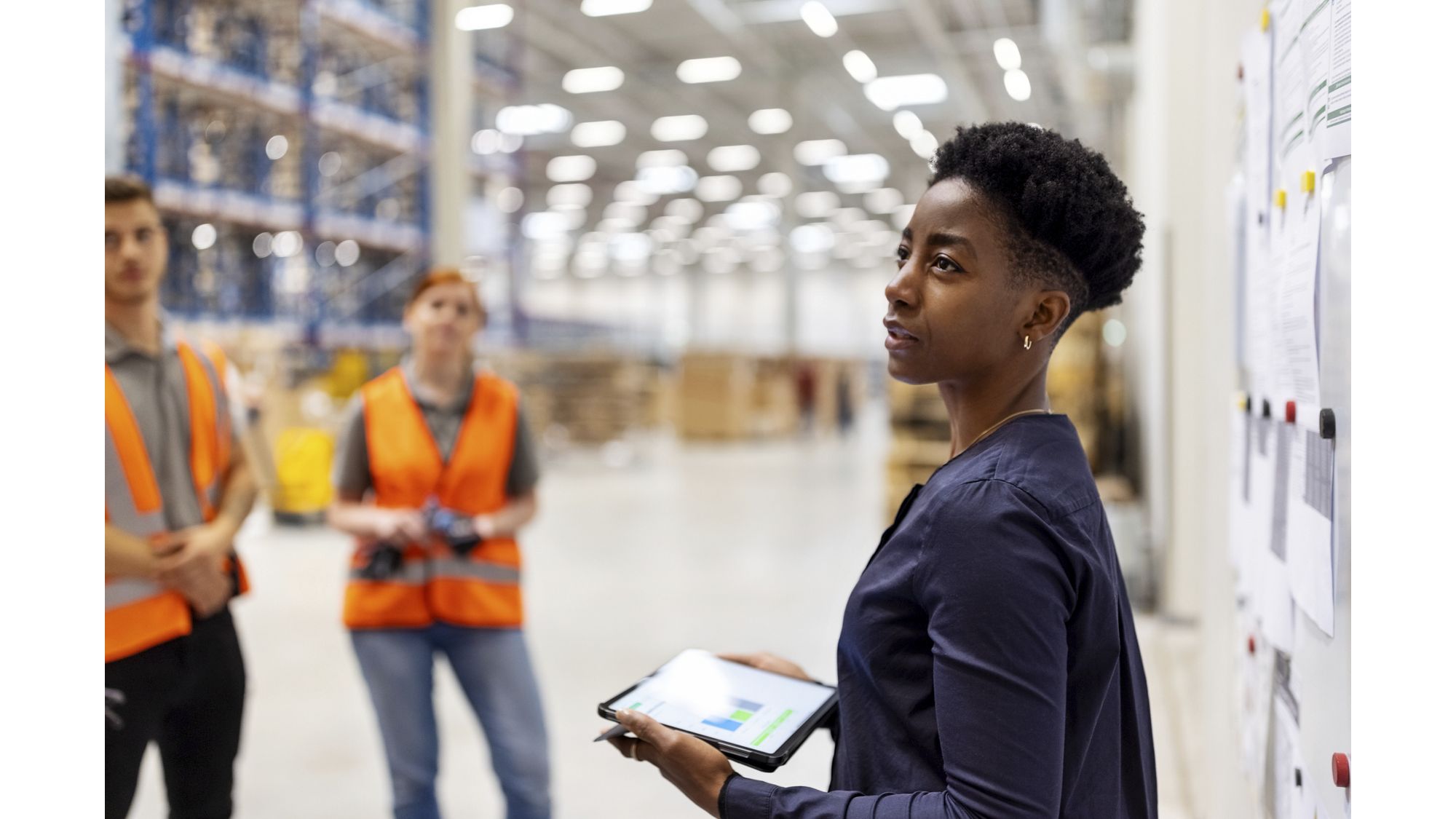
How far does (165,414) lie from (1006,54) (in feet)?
42.6

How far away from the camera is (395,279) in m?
12.5

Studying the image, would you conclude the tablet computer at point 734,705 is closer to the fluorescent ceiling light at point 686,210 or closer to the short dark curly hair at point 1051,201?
the short dark curly hair at point 1051,201

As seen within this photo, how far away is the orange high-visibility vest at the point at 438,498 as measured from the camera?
9.09ft

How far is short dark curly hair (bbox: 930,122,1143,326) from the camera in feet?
4.04

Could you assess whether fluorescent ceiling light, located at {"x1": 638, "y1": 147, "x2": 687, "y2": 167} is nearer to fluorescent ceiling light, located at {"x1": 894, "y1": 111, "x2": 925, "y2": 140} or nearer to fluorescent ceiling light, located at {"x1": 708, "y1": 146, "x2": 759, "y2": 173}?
fluorescent ceiling light, located at {"x1": 708, "y1": 146, "x2": 759, "y2": 173}

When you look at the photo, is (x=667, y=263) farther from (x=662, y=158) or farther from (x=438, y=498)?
(x=438, y=498)

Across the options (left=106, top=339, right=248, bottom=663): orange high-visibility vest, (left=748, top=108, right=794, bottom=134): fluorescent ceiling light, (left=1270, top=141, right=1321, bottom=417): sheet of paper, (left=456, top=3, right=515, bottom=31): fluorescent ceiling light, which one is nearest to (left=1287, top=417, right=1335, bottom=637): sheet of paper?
(left=1270, top=141, right=1321, bottom=417): sheet of paper

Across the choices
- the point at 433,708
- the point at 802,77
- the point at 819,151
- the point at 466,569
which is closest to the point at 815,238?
the point at 819,151

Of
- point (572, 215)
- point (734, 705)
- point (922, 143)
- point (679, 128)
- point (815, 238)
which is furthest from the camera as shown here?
point (815, 238)

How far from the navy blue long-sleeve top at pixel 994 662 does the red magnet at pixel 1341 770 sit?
0.75ft

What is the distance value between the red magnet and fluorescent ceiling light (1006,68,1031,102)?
43.7ft

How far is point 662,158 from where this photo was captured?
25.3 m

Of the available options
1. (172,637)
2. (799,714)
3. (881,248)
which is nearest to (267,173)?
(172,637)

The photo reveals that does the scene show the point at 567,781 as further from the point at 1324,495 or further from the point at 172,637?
the point at 1324,495
